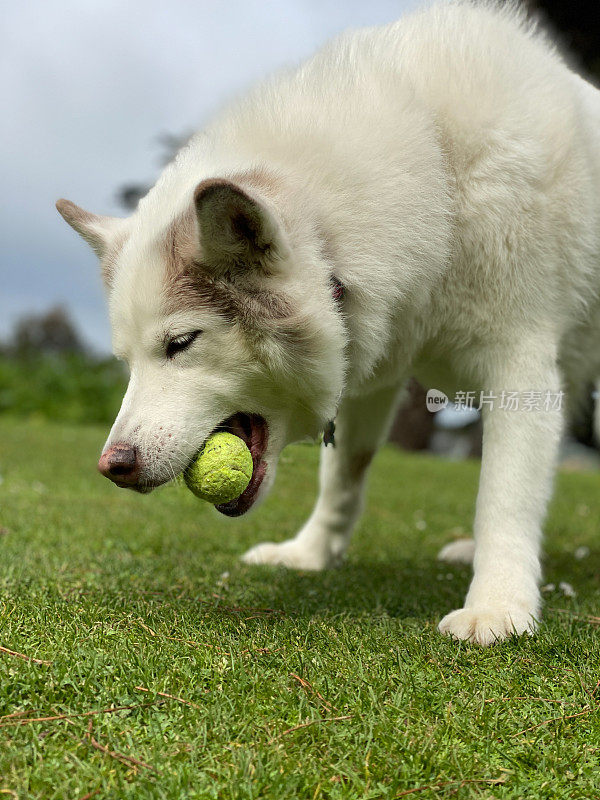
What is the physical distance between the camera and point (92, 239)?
275cm

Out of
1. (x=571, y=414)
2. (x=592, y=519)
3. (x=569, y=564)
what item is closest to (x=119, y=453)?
(x=571, y=414)

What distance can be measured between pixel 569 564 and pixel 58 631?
292 centimetres

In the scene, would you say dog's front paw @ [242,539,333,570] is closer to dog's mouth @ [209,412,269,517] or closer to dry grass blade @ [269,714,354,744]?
dog's mouth @ [209,412,269,517]

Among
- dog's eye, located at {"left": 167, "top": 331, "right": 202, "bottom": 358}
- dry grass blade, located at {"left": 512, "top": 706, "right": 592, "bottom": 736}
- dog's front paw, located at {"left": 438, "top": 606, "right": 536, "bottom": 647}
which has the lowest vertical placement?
dry grass blade, located at {"left": 512, "top": 706, "right": 592, "bottom": 736}

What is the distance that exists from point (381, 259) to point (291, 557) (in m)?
1.90

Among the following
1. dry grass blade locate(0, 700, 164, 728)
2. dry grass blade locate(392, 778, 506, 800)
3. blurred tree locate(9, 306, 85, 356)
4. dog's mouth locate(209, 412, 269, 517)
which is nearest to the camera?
dry grass blade locate(392, 778, 506, 800)

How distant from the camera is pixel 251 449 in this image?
2.54m

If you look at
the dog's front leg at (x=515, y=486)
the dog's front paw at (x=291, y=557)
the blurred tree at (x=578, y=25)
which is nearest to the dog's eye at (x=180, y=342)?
the dog's front leg at (x=515, y=486)

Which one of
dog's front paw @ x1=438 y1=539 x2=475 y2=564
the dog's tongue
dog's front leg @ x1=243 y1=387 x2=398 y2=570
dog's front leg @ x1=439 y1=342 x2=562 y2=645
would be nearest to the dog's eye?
the dog's tongue

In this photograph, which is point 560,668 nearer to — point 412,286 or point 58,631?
point 412,286

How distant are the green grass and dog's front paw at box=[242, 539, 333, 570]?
0.95 ft

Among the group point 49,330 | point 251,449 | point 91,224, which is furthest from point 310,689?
point 49,330

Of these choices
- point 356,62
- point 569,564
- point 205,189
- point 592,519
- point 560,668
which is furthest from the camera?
point 592,519

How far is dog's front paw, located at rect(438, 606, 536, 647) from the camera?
2383 mm
